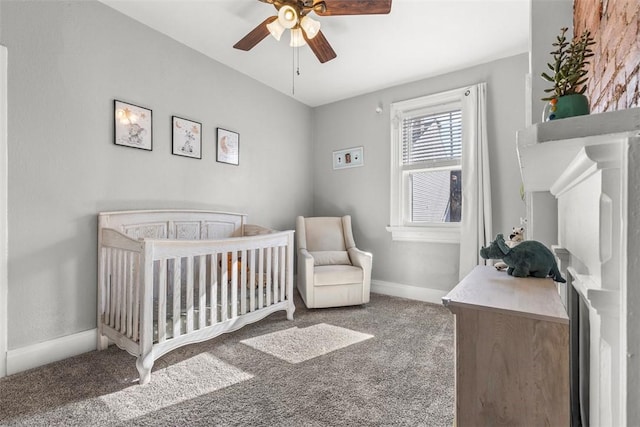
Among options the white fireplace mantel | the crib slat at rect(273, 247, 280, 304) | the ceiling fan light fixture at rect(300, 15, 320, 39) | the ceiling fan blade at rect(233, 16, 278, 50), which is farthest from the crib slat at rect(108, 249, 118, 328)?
the white fireplace mantel

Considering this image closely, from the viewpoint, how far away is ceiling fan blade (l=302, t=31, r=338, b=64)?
2.09 metres

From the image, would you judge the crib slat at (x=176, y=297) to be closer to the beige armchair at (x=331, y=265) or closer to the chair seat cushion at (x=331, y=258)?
the beige armchair at (x=331, y=265)

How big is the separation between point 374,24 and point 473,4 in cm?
70

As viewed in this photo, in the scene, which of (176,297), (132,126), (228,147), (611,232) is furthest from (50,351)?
Result: (611,232)

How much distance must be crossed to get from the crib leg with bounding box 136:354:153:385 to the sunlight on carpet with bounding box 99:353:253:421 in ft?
0.10

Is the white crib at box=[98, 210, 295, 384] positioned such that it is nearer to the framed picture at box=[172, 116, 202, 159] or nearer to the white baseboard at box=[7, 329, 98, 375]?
the white baseboard at box=[7, 329, 98, 375]

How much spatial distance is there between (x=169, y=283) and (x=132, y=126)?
1.27 metres

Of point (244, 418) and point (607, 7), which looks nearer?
point (607, 7)

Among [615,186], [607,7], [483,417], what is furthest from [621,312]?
[607,7]

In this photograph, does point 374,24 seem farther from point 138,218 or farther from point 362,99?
point 138,218

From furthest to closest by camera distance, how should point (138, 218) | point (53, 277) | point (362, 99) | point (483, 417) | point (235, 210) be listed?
point (362, 99) < point (235, 210) < point (138, 218) < point (53, 277) < point (483, 417)

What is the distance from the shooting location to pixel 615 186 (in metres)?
0.42

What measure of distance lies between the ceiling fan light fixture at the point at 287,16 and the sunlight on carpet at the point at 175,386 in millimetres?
2143

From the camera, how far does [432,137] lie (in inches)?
130
